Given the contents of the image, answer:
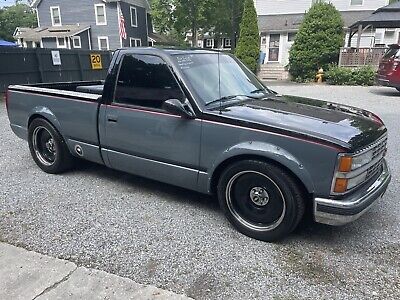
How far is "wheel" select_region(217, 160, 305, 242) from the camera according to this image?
9.41ft

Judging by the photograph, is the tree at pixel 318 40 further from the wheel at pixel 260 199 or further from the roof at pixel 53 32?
the roof at pixel 53 32

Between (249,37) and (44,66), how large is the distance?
12437 mm

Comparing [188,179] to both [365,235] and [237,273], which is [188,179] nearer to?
[237,273]

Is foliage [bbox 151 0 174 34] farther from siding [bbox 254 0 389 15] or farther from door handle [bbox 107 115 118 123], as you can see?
door handle [bbox 107 115 118 123]

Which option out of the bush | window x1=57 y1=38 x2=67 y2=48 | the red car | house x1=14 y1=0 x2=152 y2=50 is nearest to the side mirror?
the red car

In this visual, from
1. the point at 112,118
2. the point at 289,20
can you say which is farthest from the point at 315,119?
the point at 289,20

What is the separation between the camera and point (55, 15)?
29.8 metres

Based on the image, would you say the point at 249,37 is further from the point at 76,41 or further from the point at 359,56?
the point at 76,41

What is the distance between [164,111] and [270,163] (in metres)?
1.24

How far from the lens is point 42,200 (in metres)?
3.92

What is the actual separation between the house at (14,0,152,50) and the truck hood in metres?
27.1

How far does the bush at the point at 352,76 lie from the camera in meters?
16.2

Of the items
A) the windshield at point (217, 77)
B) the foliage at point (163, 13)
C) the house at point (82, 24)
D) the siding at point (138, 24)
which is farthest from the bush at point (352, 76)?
the siding at point (138, 24)

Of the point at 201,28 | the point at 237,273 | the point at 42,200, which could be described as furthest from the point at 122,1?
the point at 237,273
